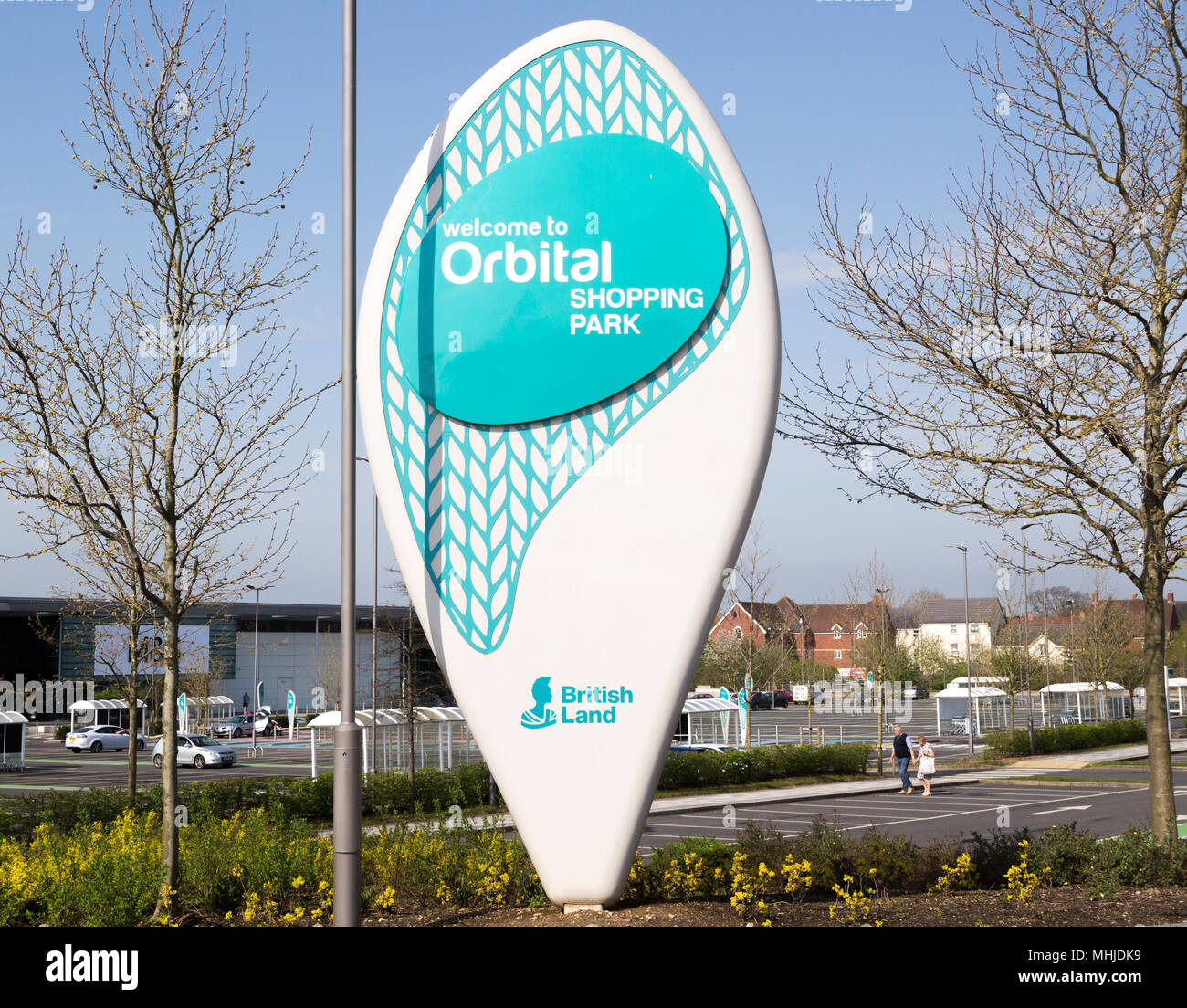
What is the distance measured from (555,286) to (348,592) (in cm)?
291

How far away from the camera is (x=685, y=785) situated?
29.3 m

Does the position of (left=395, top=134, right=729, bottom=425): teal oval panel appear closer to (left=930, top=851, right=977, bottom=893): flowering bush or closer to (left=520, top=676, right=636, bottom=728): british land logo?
(left=520, top=676, right=636, bottom=728): british land logo

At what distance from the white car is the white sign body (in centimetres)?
4729

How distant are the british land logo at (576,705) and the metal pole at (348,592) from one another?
1361mm

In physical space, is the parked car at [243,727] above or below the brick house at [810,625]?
below

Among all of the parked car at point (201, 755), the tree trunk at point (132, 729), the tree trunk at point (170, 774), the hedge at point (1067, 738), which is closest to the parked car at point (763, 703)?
→ the hedge at point (1067, 738)

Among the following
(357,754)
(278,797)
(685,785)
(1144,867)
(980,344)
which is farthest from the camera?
(685,785)

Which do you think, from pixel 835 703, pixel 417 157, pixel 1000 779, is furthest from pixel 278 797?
pixel 835 703

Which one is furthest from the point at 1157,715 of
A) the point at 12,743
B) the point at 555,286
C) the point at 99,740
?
the point at 99,740

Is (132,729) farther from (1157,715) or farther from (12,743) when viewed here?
(12,743)

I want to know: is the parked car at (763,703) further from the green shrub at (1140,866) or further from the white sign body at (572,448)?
the white sign body at (572,448)

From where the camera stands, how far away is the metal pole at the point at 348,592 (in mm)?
8367

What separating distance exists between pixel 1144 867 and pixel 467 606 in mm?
6836

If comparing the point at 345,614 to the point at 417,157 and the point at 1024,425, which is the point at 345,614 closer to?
the point at 417,157
